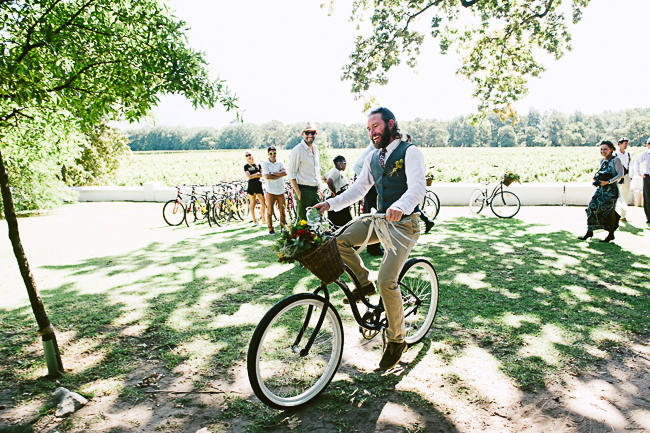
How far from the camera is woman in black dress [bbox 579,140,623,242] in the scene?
759 cm

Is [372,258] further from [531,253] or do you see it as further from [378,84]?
[378,84]

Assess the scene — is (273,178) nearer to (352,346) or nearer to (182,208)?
(182,208)

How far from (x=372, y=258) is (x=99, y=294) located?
169 inches

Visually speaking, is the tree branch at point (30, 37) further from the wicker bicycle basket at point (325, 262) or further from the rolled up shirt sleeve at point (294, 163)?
the rolled up shirt sleeve at point (294, 163)

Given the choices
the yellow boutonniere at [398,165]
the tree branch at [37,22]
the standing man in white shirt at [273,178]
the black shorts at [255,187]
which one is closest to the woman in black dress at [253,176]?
the black shorts at [255,187]

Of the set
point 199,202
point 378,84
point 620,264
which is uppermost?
point 378,84

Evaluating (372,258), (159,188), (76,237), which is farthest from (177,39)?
(159,188)

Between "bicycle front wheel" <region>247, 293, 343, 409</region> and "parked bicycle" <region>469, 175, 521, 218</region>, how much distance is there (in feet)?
31.2

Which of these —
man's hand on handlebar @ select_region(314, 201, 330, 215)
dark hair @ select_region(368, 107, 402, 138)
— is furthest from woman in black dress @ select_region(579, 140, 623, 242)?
man's hand on handlebar @ select_region(314, 201, 330, 215)

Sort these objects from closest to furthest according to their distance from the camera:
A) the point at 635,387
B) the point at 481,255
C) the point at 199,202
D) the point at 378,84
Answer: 1. the point at 635,387
2. the point at 481,255
3. the point at 199,202
4. the point at 378,84

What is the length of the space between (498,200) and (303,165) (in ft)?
23.4

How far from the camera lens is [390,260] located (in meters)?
3.20

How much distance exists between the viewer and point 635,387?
10.2 ft

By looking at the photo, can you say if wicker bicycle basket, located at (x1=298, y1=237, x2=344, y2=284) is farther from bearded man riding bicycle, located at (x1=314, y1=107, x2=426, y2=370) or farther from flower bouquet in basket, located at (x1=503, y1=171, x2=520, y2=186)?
flower bouquet in basket, located at (x1=503, y1=171, x2=520, y2=186)
